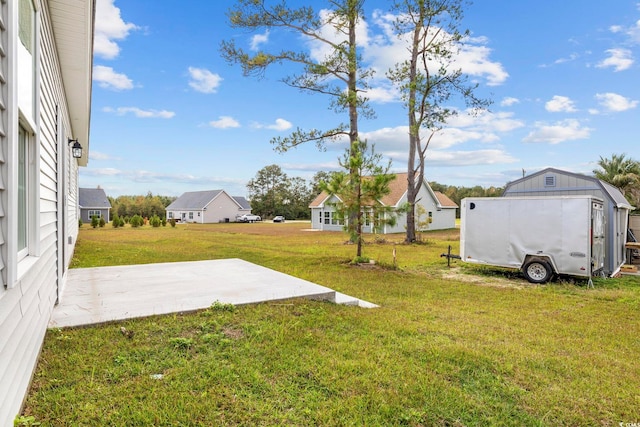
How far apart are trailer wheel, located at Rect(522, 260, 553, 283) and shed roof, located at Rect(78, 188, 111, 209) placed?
44640 mm

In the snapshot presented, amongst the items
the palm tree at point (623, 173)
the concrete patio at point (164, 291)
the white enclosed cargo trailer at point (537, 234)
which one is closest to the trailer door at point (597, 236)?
the white enclosed cargo trailer at point (537, 234)

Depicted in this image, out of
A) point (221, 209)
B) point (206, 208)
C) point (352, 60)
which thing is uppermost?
point (352, 60)

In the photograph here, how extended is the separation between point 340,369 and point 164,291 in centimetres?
326

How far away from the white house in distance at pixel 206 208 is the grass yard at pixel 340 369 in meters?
42.5

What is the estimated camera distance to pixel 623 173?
63.8 ft

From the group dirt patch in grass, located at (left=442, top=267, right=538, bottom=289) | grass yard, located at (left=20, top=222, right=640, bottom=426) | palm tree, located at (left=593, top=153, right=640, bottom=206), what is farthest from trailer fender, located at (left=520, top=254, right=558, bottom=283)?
palm tree, located at (left=593, top=153, right=640, bottom=206)

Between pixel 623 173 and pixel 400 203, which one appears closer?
pixel 623 173

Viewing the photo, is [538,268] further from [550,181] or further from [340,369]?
[340,369]

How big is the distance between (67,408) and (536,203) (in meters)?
8.70

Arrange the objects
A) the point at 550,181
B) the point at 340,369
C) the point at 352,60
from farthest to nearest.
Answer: the point at 352,60
the point at 550,181
the point at 340,369

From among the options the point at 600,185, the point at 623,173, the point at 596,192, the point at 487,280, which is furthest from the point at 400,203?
the point at 487,280

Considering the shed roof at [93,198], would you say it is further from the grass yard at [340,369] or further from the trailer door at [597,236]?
the trailer door at [597,236]

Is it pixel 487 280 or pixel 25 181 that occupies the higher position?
pixel 25 181

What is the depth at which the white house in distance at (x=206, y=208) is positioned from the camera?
45250 millimetres
